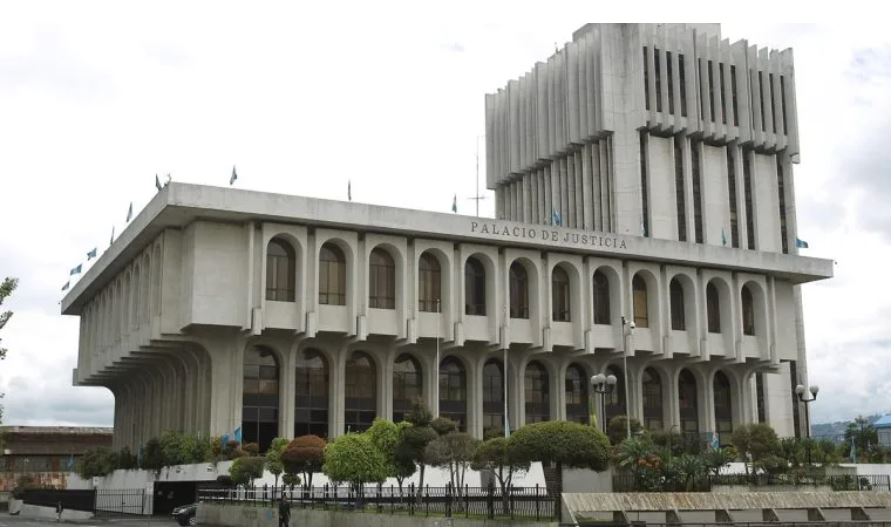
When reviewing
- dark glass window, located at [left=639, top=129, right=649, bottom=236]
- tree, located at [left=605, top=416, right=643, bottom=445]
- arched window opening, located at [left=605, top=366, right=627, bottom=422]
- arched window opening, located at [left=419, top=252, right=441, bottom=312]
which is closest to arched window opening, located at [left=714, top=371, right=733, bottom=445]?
arched window opening, located at [left=605, top=366, right=627, bottom=422]

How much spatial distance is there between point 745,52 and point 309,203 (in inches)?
1708

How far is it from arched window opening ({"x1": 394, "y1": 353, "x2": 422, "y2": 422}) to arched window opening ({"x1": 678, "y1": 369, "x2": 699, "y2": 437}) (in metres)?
17.2

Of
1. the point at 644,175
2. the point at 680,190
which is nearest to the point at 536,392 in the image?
the point at 644,175

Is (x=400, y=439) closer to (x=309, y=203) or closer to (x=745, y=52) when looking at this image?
(x=309, y=203)

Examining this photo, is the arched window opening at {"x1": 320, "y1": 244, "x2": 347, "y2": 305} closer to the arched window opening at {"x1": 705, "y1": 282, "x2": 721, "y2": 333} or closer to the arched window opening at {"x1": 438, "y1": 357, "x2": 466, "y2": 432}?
the arched window opening at {"x1": 438, "y1": 357, "x2": 466, "y2": 432}

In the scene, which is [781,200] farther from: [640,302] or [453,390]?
[453,390]

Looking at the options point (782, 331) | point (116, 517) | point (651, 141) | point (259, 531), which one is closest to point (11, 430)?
point (116, 517)

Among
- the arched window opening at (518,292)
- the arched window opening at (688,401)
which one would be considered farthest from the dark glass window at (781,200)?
the arched window opening at (518,292)

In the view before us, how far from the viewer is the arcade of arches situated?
55531 mm

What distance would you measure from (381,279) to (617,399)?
56.5ft

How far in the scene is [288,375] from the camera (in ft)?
181

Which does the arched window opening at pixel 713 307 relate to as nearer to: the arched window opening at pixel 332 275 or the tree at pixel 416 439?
the arched window opening at pixel 332 275

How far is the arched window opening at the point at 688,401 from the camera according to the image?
66.2m

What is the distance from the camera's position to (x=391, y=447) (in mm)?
37938
